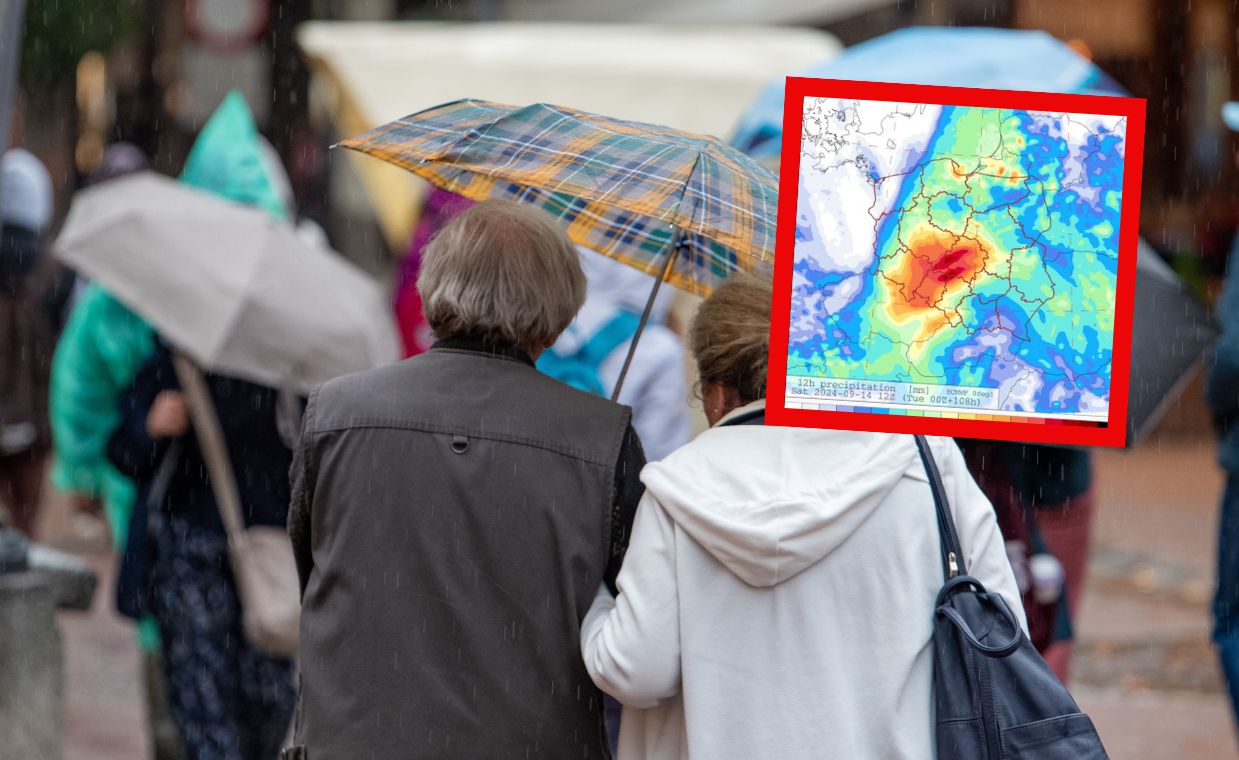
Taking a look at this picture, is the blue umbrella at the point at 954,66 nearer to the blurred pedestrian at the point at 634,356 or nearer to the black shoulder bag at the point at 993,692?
the blurred pedestrian at the point at 634,356

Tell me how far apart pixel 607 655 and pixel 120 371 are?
300 centimetres

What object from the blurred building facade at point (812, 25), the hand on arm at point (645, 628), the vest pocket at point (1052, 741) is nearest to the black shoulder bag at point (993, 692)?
the vest pocket at point (1052, 741)

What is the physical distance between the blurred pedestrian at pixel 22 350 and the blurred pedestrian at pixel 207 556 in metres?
3.16

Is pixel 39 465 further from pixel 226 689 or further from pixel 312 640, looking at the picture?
pixel 312 640

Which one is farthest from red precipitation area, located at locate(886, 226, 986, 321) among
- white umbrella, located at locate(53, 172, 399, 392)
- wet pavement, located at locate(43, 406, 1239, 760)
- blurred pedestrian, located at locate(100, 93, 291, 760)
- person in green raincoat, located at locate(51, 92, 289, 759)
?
wet pavement, located at locate(43, 406, 1239, 760)

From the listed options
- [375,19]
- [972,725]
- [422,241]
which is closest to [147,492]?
[422,241]

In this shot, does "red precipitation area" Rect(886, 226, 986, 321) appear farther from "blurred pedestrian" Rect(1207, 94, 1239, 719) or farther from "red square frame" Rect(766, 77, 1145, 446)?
"blurred pedestrian" Rect(1207, 94, 1239, 719)

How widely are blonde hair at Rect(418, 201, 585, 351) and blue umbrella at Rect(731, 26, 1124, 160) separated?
2093mm

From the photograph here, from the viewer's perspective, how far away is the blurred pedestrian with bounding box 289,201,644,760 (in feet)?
9.47

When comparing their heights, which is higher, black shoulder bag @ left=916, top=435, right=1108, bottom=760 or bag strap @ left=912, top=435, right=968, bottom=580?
bag strap @ left=912, top=435, right=968, bottom=580

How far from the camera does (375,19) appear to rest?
2034 cm

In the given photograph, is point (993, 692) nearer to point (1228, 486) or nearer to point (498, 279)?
point (498, 279)

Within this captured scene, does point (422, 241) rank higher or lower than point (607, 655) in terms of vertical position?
higher

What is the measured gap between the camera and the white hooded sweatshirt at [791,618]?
2760mm
